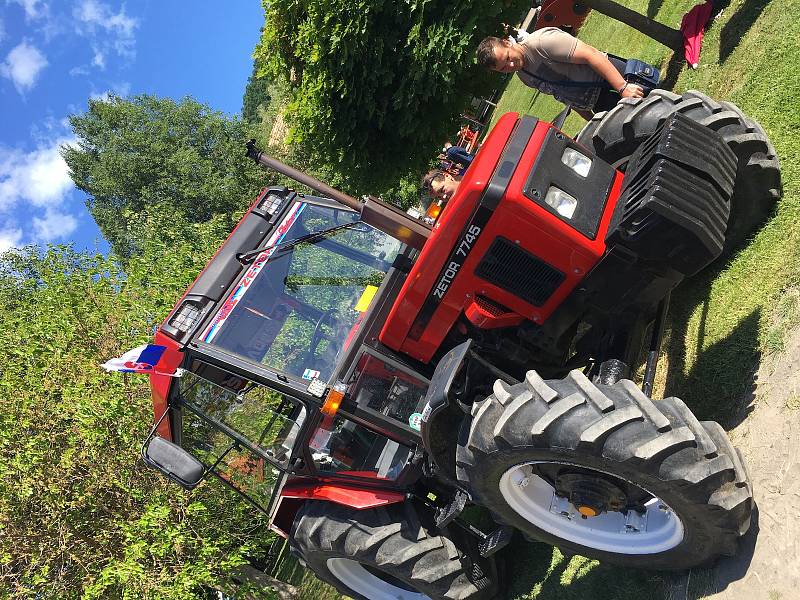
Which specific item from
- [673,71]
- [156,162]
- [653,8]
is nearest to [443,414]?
[673,71]

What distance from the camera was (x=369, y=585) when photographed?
18.3 ft

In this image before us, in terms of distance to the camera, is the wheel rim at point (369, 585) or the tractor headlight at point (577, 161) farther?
the wheel rim at point (369, 585)

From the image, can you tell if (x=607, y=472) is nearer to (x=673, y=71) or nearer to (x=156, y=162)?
(x=673, y=71)

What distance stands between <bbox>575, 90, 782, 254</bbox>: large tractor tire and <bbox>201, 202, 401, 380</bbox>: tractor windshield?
5.79 ft

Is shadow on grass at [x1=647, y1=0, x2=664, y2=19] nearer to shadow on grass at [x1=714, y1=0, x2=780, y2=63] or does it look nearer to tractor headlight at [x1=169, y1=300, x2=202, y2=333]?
shadow on grass at [x1=714, y1=0, x2=780, y2=63]

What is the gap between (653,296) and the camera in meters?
4.05

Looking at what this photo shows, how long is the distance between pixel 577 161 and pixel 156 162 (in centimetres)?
2284

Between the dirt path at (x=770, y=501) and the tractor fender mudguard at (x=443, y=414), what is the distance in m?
1.54

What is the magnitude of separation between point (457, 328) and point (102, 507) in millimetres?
4860

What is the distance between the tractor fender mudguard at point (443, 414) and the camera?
3.99 m

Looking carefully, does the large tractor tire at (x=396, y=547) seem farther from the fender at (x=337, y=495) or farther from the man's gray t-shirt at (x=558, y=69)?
the man's gray t-shirt at (x=558, y=69)

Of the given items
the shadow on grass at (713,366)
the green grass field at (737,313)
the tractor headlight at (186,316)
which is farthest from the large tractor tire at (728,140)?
the tractor headlight at (186,316)

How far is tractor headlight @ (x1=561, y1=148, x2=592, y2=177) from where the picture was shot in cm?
420

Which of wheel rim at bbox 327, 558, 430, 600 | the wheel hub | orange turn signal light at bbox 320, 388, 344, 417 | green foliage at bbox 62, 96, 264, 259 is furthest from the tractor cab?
green foliage at bbox 62, 96, 264, 259
